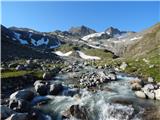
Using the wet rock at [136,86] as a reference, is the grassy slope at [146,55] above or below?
above

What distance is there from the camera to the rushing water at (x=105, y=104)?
28.5m

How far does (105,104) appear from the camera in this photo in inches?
1244

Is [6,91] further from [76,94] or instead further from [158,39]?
[158,39]

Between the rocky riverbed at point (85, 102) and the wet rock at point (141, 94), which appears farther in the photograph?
the wet rock at point (141, 94)

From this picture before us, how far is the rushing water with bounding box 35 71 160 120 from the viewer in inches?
1124

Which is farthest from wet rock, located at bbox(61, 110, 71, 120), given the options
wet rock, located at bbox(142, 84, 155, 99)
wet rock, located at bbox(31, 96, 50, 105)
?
wet rock, located at bbox(142, 84, 155, 99)

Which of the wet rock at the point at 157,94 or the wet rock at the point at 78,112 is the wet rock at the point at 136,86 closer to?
the wet rock at the point at 157,94

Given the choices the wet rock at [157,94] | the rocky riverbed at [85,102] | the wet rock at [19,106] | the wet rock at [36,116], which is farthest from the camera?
the wet rock at [157,94]

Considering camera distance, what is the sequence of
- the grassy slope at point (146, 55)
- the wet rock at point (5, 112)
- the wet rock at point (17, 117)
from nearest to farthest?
1. the wet rock at point (17, 117)
2. the wet rock at point (5, 112)
3. the grassy slope at point (146, 55)

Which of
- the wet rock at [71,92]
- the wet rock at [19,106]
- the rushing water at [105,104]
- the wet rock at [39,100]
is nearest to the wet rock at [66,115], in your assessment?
the rushing water at [105,104]

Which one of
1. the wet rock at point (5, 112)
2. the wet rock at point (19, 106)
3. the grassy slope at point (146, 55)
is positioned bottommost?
the wet rock at point (5, 112)

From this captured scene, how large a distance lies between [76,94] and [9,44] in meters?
121

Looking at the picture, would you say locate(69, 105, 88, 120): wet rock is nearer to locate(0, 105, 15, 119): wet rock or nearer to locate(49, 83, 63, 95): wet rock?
locate(0, 105, 15, 119): wet rock

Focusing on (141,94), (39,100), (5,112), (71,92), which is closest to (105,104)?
(141,94)
